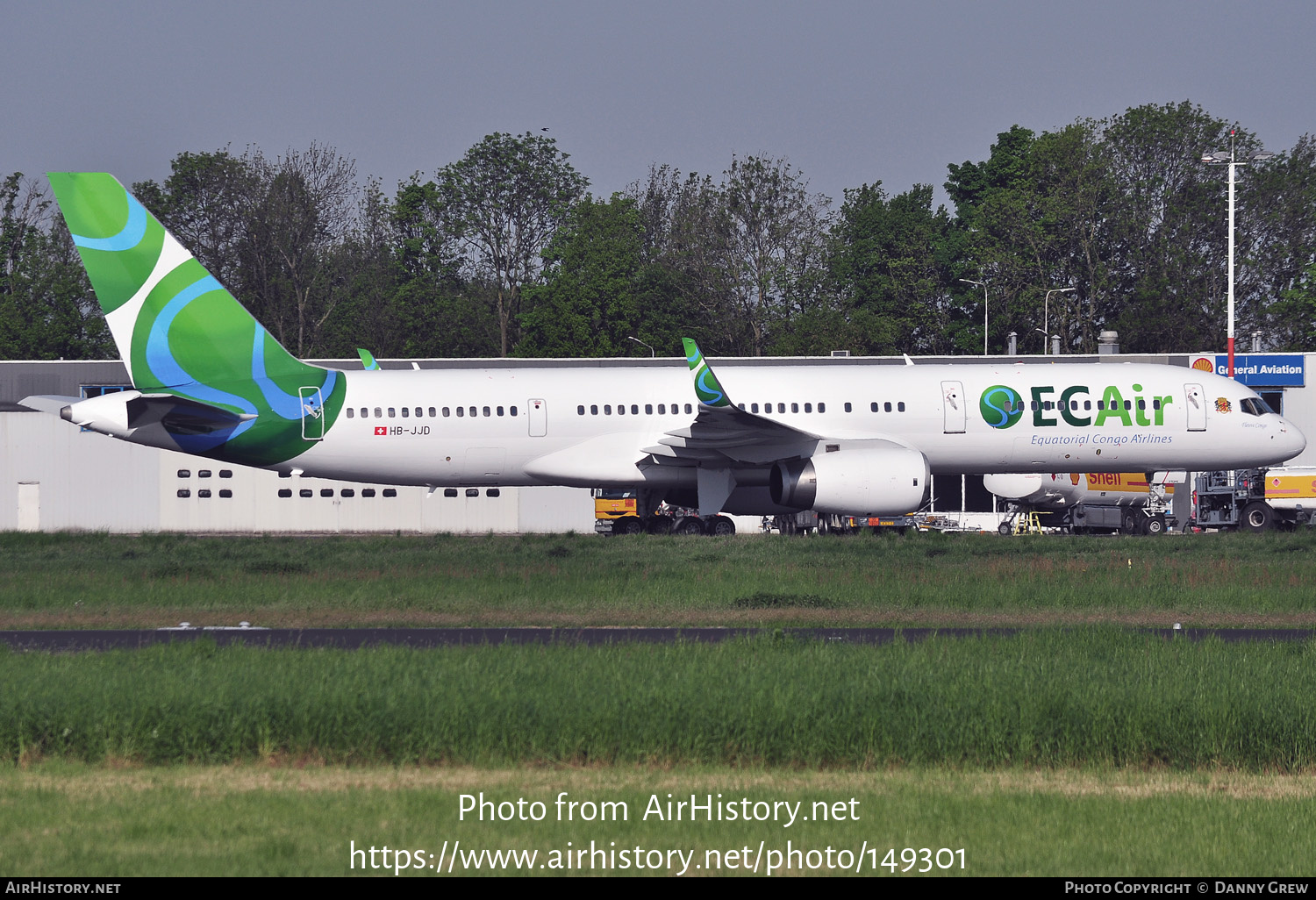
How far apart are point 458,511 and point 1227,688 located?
36.5 meters

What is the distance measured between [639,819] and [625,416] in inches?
926

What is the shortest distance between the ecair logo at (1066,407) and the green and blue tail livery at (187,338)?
1508 centimetres

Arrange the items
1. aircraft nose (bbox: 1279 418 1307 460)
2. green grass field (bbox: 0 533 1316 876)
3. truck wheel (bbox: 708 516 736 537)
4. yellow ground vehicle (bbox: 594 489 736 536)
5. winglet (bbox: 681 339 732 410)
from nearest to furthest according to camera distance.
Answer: green grass field (bbox: 0 533 1316 876), winglet (bbox: 681 339 732 410), aircraft nose (bbox: 1279 418 1307 460), yellow ground vehicle (bbox: 594 489 736 536), truck wheel (bbox: 708 516 736 537)

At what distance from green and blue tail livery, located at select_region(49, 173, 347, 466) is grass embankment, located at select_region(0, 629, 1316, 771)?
17791 mm

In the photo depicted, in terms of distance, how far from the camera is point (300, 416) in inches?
1206

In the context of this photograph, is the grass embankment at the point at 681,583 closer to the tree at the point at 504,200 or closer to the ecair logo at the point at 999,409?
the ecair logo at the point at 999,409

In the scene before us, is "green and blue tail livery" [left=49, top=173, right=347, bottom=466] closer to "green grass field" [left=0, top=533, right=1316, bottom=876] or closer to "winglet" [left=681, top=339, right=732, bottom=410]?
"winglet" [left=681, top=339, right=732, bottom=410]

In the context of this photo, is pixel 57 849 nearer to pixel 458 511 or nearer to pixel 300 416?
pixel 300 416

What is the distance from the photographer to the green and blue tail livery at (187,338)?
96.7ft

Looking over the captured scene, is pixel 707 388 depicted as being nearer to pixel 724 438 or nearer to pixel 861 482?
pixel 724 438

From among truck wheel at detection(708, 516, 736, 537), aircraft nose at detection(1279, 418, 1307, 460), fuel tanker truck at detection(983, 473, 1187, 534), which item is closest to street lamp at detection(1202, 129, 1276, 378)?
fuel tanker truck at detection(983, 473, 1187, 534)

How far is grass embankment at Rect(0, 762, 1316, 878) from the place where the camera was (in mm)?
8203

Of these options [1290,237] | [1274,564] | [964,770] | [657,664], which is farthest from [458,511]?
[1290,237]

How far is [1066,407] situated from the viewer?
107 feet
